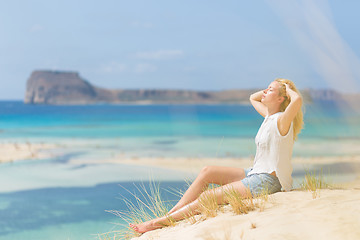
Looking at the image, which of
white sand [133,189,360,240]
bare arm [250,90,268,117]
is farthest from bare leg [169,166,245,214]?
bare arm [250,90,268,117]

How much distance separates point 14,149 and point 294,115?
43.4ft

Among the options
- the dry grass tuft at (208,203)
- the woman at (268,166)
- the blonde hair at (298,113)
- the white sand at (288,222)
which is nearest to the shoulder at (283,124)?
the woman at (268,166)

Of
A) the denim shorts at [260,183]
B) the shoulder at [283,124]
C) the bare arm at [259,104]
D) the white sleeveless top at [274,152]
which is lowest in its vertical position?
the denim shorts at [260,183]

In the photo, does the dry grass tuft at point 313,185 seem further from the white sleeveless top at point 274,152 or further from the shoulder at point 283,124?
the shoulder at point 283,124

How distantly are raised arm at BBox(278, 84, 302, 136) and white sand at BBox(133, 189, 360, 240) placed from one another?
52 centimetres

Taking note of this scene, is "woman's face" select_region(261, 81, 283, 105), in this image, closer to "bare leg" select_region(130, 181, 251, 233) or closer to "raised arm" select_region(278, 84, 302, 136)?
"raised arm" select_region(278, 84, 302, 136)

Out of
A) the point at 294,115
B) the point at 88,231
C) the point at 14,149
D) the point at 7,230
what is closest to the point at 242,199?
the point at 294,115

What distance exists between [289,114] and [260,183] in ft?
1.89

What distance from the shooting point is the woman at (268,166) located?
10.8 ft

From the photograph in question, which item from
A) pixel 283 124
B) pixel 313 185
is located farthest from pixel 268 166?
pixel 313 185

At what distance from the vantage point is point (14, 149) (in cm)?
1472

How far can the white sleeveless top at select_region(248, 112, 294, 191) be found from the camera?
10.8 ft

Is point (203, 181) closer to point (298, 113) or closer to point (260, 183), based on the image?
point (260, 183)

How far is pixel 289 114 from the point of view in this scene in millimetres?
3277
